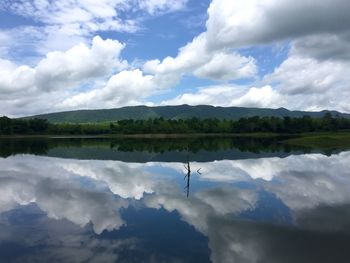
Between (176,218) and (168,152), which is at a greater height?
(168,152)

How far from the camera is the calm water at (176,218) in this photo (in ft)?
81.7

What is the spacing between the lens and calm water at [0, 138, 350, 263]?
24.9 metres

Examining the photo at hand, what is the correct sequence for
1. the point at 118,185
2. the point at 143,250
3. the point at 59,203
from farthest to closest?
the point at 118,185, the point at 59,203, the point at 143,250

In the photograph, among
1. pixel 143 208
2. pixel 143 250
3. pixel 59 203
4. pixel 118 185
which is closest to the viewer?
pixel 143 250

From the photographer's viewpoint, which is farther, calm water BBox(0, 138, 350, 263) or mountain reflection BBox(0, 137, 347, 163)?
mountain reflection BBox(0, 137, 347, 163)

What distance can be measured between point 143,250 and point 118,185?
91.8 feet

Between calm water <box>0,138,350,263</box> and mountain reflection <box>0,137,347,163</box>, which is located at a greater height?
mountain reflection <box>0,137,347,163</box>

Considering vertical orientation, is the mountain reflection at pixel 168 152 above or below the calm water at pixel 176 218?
above

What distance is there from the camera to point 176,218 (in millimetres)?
34125

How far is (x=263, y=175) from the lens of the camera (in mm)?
61812

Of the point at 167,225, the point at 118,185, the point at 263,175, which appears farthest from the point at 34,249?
the point at 263,175

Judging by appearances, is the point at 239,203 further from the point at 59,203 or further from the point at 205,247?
the point at 59,203

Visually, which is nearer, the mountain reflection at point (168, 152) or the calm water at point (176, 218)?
the calm water at point (176, 218)

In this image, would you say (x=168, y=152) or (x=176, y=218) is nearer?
(x=176, y=218)
